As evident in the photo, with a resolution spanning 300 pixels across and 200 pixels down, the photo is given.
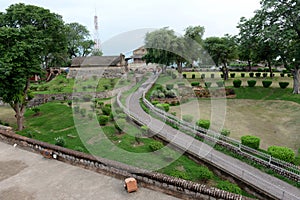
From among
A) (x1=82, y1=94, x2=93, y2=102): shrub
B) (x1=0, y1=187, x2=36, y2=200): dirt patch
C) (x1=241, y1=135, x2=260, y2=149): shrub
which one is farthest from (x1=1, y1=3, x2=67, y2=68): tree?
(x1=241, y1=135, x2=260, y2=149): shrub

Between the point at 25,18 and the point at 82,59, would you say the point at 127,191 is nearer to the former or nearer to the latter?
the point at 25,18

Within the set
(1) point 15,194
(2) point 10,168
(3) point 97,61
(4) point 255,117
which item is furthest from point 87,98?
(3) point 97,61

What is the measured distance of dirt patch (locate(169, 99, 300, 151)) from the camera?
1349 centimetres

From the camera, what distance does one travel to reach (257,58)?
26.4m

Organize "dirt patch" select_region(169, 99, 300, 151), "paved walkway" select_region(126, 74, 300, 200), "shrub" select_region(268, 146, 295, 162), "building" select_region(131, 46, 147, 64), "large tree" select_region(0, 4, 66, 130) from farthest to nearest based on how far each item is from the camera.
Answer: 1. "building" select_region(131, 46, 147, 64)
2. "large tree" select_region(0, 4, 66, 130)
3. "dirt patch" select_region(169, 99, 300, 151)
4. "shrub" select_region(268, 146, 295, 162)
5. "paved walkway" select_region(126, 74, 300, 200)

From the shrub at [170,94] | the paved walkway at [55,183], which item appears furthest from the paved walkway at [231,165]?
the shrub at [170,94]

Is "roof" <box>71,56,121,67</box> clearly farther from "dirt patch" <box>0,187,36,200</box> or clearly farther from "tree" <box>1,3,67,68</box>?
"dirt patch" <box>0,187,36,200</box>

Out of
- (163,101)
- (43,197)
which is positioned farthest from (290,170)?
(163,101)

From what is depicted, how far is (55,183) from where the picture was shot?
8641 mm

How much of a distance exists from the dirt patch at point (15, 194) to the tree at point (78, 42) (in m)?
52.2

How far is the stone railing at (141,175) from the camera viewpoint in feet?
23.5

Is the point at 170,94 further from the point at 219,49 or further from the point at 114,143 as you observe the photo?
the point at 219,49

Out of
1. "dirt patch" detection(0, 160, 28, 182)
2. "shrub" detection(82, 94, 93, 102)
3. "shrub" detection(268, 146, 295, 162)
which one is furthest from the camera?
"shrub" detection(82, 94, 93, 102)

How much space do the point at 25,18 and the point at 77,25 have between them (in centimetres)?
2953
